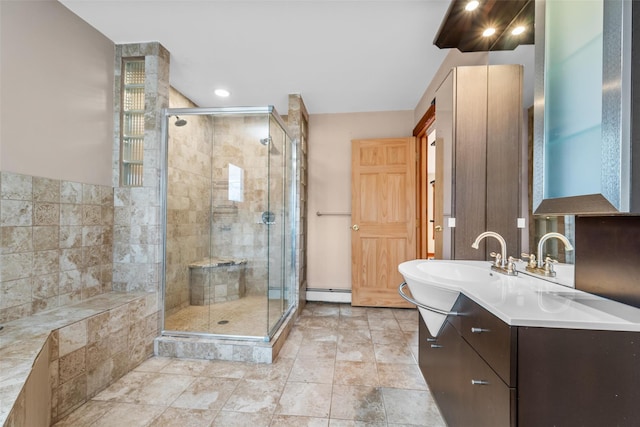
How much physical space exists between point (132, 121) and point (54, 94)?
51cm

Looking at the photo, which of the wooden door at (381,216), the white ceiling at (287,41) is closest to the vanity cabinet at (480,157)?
the white ceiling at (287,41)

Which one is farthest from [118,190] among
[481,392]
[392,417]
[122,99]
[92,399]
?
[481,392]

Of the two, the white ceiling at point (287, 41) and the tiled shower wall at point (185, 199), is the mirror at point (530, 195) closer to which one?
the white ceiling at point (287, 41)

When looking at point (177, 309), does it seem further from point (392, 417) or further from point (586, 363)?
point (586, 363)

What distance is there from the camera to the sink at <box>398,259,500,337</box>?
116 centimetres

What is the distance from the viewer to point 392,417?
4.70 ft

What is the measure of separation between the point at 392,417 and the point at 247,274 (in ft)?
6.29

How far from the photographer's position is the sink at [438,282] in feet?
3.80

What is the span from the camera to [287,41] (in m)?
2.03

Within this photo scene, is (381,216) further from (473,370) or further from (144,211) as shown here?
(144,211)

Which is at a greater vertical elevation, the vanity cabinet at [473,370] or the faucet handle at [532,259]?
the faucet handle at [532,259]

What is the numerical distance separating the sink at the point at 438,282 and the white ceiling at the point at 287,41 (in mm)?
1591

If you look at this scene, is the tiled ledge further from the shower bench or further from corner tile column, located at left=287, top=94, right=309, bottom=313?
corner tile column, located at left=287, top=94, right=309, bottom=313

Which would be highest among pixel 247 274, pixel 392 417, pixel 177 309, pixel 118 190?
pixel 118 190
